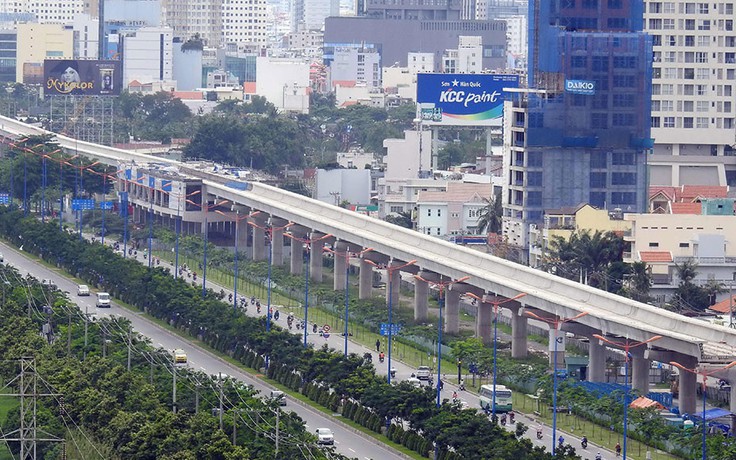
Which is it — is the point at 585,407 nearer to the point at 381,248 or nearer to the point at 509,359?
the point at 509,359

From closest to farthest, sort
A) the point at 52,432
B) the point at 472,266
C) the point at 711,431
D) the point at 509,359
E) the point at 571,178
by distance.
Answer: the point at 52,432 < the point at 711,431 < the point at 509,359 < the point at 472,266 < the point at 571,178

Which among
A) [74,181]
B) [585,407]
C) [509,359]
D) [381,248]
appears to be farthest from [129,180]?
[585,407]

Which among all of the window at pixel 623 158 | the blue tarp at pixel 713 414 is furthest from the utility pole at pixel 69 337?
the window at pixel 623 158

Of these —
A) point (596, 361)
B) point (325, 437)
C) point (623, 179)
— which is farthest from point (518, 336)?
point (623, 179)

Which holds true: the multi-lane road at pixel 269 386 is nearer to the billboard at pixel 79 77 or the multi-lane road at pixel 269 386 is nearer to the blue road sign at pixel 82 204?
the blue road sign at pixel 82 204

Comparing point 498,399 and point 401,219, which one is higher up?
point 401,219

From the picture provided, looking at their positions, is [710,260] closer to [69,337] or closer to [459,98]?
[69,337]
